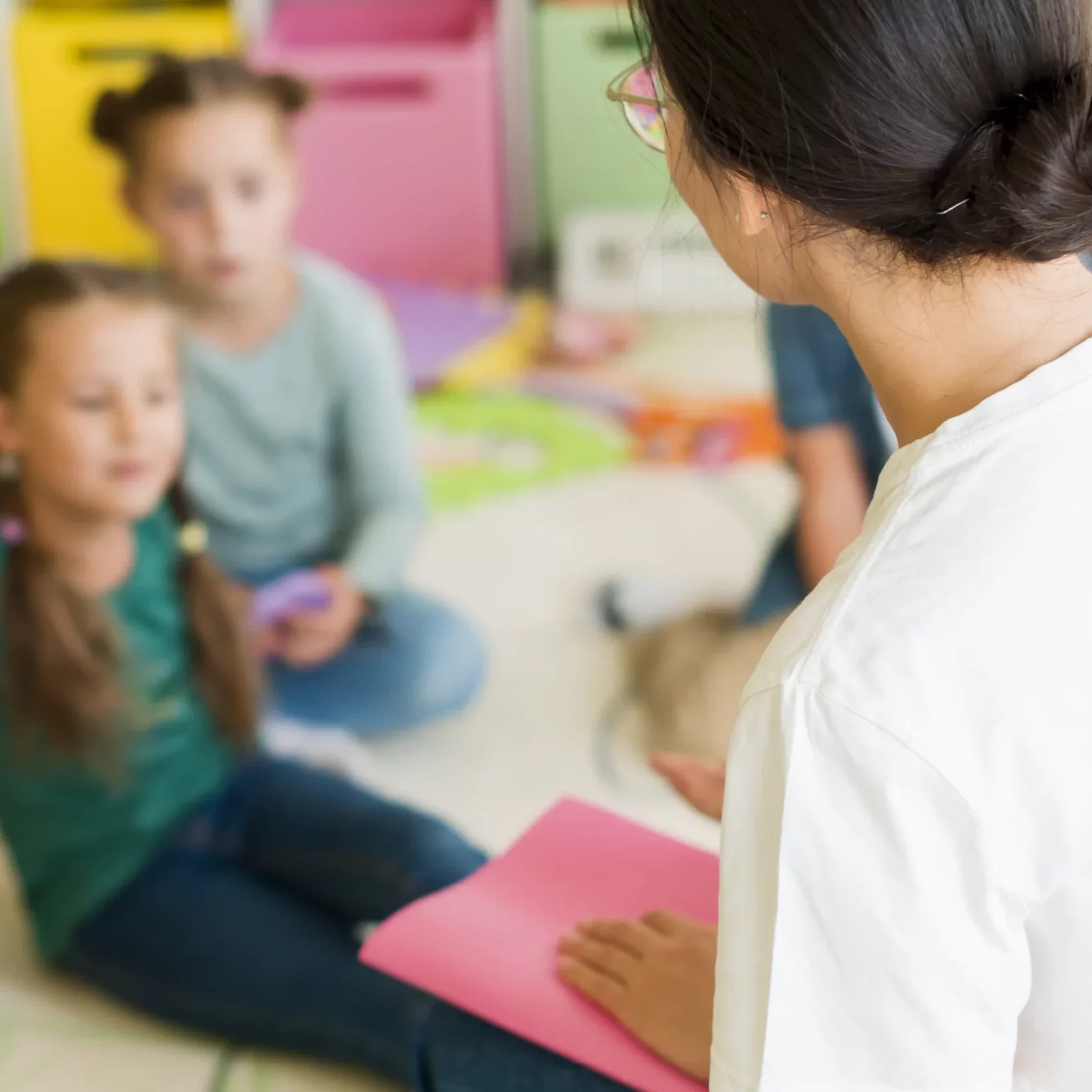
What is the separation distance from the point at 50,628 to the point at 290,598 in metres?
0.39

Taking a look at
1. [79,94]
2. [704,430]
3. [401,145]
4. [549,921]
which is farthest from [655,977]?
[79,94]

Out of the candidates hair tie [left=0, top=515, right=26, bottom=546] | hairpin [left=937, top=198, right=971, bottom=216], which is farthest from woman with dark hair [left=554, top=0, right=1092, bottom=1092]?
hair tie [left=0, top=515, right=26, bottom=546]

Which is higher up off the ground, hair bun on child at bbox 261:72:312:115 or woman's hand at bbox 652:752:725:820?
hair bun on child at bbox 261:72:312:115

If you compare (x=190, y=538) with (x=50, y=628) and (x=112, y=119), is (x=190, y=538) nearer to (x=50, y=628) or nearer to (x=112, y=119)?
(x=50, y=628)

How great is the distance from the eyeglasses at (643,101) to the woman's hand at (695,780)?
36 cm

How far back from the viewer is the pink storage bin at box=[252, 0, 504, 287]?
2607 millimetres

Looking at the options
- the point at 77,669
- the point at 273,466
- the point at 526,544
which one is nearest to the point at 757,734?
the point at 77,669

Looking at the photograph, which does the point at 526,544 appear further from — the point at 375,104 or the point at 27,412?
the point at 375,104

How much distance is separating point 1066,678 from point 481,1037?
410mm

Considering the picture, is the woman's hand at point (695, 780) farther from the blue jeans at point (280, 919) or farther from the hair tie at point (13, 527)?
the hair tie at point (13, 527)

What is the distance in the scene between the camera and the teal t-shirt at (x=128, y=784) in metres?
1.15

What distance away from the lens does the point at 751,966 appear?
2.09 feet

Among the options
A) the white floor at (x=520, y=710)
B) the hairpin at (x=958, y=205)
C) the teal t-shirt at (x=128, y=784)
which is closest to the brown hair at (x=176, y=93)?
the teal t-shirt at (x=128, y=784)

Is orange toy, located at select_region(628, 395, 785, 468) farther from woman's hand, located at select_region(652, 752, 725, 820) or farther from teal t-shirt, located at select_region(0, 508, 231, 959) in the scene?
woman's hand, located at select_region(652, 752, 725, 820)
